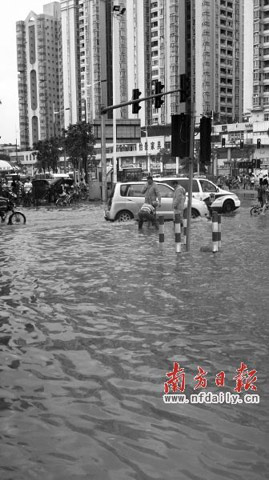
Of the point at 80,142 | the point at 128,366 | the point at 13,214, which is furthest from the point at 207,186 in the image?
the point at 80,142

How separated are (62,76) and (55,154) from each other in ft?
230

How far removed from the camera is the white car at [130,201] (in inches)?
933

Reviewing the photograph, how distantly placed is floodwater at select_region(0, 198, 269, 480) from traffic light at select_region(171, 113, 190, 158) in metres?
2.71

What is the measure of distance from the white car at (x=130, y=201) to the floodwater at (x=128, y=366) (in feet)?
36.3

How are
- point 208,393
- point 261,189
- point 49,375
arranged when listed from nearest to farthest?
point 208,393, point 49,375, point 261,189

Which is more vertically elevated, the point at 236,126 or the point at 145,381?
the point at 236,126

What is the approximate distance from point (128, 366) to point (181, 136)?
8999mm

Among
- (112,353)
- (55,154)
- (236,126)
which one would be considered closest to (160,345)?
(112,353)

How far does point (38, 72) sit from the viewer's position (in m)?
185

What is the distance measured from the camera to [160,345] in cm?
645

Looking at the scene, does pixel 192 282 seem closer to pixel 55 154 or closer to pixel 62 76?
pixel 55 154

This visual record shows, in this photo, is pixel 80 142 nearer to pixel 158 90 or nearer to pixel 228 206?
pixel 158 90

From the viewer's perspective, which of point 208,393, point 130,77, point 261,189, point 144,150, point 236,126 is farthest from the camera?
point 130,77

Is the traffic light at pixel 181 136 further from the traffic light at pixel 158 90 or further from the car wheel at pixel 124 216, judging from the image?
the traffic light at pixel 158 90
